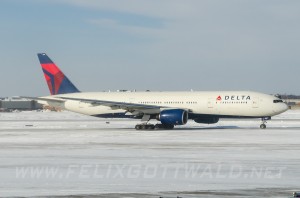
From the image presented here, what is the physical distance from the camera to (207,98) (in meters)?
54.2

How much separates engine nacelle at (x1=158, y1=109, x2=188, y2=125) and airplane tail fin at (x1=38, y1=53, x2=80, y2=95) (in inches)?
542

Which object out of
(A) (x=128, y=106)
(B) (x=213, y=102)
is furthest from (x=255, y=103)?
(A) (x=128, y=106)

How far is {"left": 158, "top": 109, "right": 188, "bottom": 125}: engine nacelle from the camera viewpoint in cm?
5222

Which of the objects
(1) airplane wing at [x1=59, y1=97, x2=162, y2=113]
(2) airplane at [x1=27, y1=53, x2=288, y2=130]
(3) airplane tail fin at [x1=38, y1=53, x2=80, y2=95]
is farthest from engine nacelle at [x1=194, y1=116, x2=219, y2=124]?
(3) airplane tail fin at [x1=38, y1=53, x2=80, y2=95]

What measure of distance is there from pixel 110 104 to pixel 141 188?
38.5 metres

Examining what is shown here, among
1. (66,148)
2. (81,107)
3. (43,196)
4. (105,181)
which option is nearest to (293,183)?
(105,181)

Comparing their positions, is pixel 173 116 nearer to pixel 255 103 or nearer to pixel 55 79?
pixel 255 103

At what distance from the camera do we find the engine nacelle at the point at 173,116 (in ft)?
171

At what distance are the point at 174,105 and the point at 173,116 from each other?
3.50 metres

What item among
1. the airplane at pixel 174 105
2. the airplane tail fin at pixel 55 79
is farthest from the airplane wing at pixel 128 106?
the airplane tail fin at pixel 55 79

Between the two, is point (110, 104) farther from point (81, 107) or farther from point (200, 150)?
point (200, 150)

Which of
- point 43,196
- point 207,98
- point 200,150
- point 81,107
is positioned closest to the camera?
point 43,196

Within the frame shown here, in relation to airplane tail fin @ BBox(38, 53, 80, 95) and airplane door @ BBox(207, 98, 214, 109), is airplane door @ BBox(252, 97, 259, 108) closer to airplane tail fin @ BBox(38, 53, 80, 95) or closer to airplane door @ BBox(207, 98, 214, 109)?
airplane door @ BBox(207, 98, 214, 109)

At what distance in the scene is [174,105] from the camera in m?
55.7
